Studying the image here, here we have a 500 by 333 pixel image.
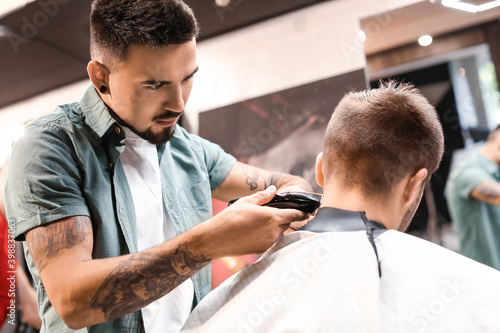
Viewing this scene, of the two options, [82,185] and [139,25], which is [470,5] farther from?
[82,185]

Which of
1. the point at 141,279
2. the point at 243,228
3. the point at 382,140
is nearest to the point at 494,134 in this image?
the point at 382,140

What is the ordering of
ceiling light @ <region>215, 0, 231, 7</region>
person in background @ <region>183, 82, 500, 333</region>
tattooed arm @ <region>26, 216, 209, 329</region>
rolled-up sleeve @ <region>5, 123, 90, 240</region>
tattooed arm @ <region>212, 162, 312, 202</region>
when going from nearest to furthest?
person in background @ <region>183, 82, 500, 333</region>, tattooed arm @ <region>26, 216, 209, 329</region>, rolled-up sleeve @ <region>5, 123, 90, 240</region>, tattooed arm @ <region>212, 162, 312, 202</region>, ceiling light @ <region>215, 0, 231, 7</region>

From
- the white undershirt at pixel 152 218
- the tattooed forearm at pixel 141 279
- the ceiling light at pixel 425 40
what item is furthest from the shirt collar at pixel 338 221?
the ceiling light at pixel 425 40

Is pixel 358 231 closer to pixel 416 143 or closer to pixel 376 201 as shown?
pixel 376 201

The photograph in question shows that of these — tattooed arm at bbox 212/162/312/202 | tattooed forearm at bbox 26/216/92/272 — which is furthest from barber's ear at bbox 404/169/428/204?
tattooed forearm at bbox 26/216/92/272

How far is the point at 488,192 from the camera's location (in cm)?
320

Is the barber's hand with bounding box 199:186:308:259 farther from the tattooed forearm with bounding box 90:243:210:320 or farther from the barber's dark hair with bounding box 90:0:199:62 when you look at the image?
the barber's dark hair with bounding box 90:0:199:62

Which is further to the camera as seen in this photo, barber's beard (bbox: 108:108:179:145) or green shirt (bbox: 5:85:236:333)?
barber's beard (bbox: 108:108:179:145)

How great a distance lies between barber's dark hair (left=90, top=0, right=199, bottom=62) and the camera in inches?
52.3

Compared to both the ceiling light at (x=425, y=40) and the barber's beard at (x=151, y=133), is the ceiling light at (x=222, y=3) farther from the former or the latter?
the barber's beard at (x=151, y=133)

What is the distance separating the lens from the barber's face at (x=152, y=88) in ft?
4.42

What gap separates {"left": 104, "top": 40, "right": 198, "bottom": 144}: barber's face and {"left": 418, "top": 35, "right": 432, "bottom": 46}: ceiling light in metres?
2.60

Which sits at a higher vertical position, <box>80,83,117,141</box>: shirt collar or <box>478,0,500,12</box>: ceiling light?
<box>478,0,500,12</box>: ceiling light

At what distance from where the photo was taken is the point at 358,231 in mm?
1136
